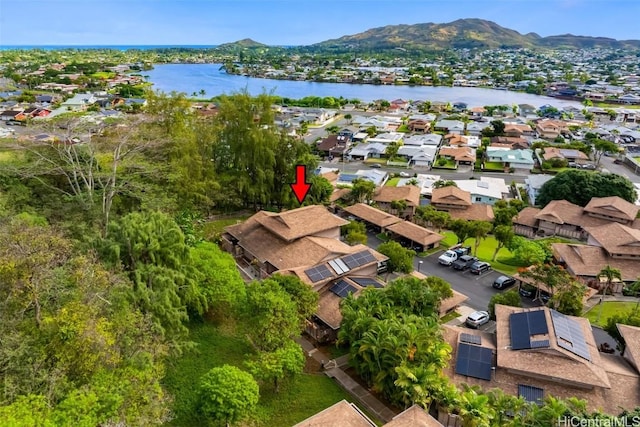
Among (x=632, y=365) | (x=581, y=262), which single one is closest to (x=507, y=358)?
(x=632, y=365)

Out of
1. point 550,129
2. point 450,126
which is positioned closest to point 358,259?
point 450,126

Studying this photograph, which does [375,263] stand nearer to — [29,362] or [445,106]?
[29,362]

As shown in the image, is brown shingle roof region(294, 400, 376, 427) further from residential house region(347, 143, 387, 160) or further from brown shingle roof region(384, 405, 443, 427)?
residential house region(347, 143, 387, 160)

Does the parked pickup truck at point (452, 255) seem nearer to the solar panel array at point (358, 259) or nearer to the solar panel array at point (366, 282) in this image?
the solar panel array at point (358, 259)

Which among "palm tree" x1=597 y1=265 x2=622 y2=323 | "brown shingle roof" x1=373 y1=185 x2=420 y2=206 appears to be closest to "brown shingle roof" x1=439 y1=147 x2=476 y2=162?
"brown shingle roof" x1=373 y1=185 x2=420 y2=206

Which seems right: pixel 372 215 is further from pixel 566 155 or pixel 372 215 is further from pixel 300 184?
pixel 566 155
